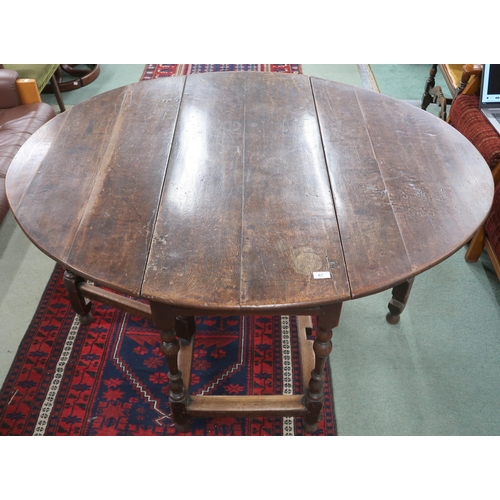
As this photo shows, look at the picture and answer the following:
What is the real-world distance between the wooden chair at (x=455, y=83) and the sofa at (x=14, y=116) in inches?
97.1

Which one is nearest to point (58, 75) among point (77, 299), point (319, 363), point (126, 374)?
point (77, 299)

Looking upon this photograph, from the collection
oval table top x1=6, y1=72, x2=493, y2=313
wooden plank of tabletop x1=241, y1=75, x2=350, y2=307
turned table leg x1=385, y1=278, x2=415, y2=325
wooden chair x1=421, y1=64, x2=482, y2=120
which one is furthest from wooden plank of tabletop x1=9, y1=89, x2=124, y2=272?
wooden chair x1=421, y1=64, x2=482, y2=120

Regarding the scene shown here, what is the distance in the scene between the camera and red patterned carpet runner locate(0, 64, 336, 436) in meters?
1.94

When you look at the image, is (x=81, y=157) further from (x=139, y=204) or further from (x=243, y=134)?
(x=243, y=134)

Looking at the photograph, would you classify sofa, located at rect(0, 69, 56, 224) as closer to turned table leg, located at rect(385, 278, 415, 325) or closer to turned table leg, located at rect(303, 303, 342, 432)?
turned table leg, located at rect(303, 303, 342, 432)

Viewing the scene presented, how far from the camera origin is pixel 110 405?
1994 mm

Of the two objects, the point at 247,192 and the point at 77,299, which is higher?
the point at 247,192

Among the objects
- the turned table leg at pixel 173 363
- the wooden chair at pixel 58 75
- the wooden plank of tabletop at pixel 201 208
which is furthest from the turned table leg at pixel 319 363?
the wooden chair at pixel 58 75

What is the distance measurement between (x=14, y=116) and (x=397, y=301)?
2.41 metres

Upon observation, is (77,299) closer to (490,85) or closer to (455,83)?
(490,85)

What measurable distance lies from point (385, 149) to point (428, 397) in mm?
1041

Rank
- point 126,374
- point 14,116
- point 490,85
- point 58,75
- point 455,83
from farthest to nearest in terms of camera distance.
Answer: point 58,75 → point 455,83 → point 14,116 → point 490,85 → point 126,374

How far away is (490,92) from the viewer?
2.72 metres

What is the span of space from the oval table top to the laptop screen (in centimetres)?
92
